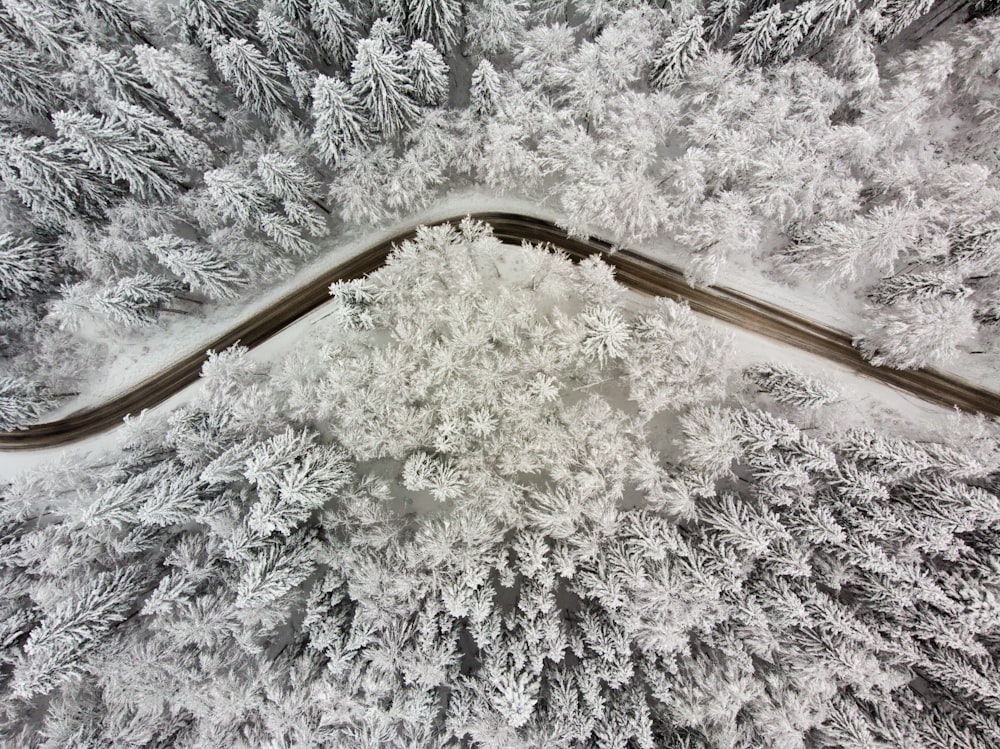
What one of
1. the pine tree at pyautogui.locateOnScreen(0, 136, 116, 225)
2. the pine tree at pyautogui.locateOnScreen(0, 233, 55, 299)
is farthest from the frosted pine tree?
the pine tree at pyautogui.locateOnScreen(0, 233, 55, 299)

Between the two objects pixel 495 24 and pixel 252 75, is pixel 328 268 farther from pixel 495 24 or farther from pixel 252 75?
pixel 495 24

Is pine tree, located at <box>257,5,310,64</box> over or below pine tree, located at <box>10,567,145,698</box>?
over

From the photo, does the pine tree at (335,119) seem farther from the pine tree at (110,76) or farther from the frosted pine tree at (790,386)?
the frosted pine tree at (790,386)

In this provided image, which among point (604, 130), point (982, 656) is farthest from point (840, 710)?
point (604, 130)

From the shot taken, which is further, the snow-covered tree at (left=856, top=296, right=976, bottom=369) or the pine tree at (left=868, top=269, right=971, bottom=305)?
the pine tree at (left=868, top=269, right=971, bottom=305)

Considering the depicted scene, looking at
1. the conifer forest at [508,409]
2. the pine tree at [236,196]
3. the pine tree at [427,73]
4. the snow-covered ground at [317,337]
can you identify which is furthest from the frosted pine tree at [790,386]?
the pine tree at [236,196]

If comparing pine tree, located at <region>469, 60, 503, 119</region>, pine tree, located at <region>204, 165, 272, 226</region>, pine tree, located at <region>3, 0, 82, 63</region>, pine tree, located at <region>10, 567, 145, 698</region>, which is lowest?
pine tree, located at <region>10, 567, 145, 698</region>

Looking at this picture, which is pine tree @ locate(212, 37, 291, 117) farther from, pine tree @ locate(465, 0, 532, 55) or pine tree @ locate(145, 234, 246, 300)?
pine tree @ locate(465, 0, 532, 55)

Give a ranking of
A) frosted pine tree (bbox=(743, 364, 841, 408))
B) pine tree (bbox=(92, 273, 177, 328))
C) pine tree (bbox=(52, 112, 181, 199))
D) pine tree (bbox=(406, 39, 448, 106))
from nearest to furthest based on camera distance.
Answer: pine tree (bbox=(406, 39, 448, 106)), pine tree (bbox=(52, 112, 181, 199)), frosted pine tree (bbox=(743, 364, 841, 408)), pine tree (bbox=(92, 273, 177, 328))
